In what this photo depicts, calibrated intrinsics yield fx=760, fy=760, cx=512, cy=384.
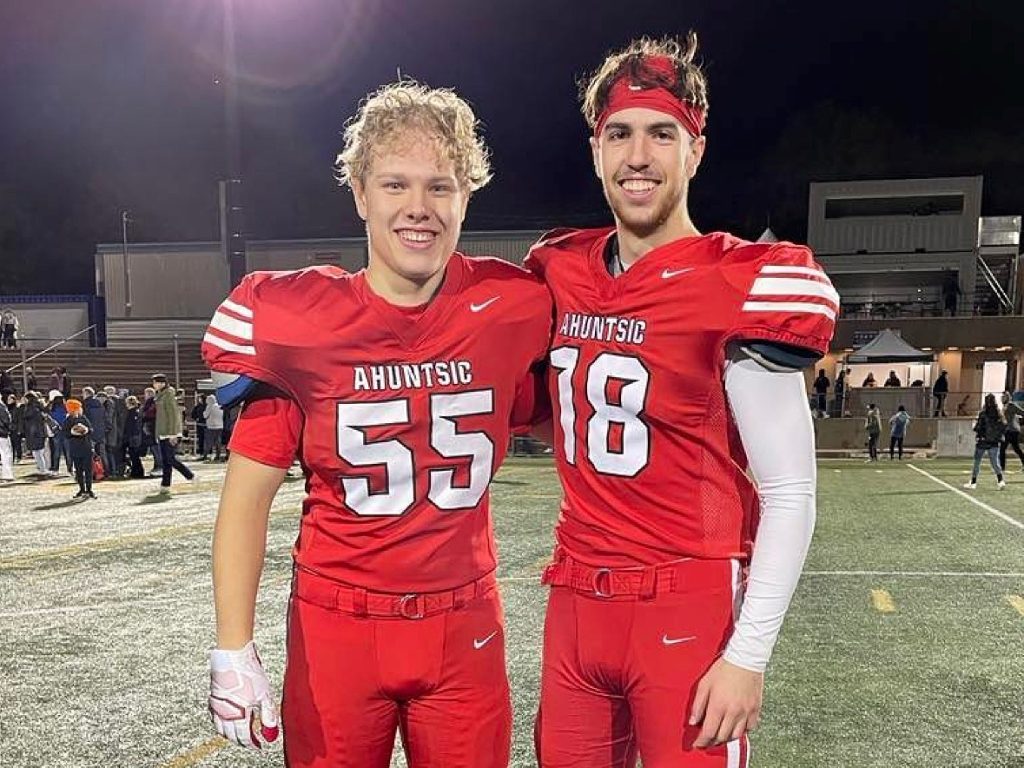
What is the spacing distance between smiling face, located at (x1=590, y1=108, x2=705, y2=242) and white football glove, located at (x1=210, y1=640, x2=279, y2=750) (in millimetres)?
1417

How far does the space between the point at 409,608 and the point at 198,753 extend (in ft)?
6.82

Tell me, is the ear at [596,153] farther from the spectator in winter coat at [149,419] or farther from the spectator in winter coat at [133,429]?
the spectator in winter coat at [133,429]

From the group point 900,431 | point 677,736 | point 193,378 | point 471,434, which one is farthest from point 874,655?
point 193,378

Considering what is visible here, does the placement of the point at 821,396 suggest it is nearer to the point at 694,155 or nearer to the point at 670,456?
the point at 694,155

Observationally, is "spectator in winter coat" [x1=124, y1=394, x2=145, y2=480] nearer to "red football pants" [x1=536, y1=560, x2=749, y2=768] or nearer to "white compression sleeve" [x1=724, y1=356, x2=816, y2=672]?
"red football pants" [x1=536, y1=560, x2=749, y2=768]

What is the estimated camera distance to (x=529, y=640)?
4.73 metres

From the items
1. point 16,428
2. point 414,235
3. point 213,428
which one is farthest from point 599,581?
point 16,428

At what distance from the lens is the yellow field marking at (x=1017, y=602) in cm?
537

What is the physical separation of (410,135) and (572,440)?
857 mm

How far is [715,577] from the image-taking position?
1800mm

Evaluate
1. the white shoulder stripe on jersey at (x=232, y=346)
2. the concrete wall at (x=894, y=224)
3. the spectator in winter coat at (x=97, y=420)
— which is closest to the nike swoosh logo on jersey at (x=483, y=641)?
the white shoulder stripe on jersey at (x=232, y=346)

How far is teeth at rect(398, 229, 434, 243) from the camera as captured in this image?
186 centimetres

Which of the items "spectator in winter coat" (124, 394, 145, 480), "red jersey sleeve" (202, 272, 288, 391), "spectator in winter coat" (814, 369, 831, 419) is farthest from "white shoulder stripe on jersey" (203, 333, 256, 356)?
"spectator in winter coat" (814, 369, 831, 419)

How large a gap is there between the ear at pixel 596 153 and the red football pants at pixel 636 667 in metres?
1.01
